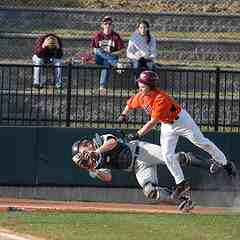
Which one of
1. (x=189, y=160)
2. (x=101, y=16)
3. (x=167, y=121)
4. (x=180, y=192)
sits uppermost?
(x=101, y=16)

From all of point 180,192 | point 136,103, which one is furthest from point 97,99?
point 180,192

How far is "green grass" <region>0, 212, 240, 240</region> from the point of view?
1406cm

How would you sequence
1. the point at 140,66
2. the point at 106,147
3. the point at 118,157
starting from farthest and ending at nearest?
the point at 140,66 < the point at 118,157 < the point at 106,147

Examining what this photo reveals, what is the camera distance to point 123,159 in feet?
55.6

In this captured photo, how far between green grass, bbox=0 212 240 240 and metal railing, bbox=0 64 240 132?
3.91m

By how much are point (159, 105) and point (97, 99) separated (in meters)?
4.28

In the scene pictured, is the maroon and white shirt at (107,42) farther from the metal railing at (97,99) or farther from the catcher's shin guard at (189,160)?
the catcher's shin guard at (189,160)

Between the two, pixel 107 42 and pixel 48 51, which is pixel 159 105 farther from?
pixel 107 42

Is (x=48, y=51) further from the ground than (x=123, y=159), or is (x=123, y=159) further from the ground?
(x=48, y=51)

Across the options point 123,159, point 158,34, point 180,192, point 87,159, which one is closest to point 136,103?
point 123,159

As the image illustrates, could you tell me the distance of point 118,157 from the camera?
1692 cm

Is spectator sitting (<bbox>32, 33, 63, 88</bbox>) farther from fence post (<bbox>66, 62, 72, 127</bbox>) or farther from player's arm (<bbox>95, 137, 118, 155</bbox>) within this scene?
player's arm (<bbox>95, 137, 118, 155</bbox>)

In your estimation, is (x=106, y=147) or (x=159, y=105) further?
(x=159, y=105)

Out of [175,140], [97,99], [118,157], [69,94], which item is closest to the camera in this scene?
[118,157]
